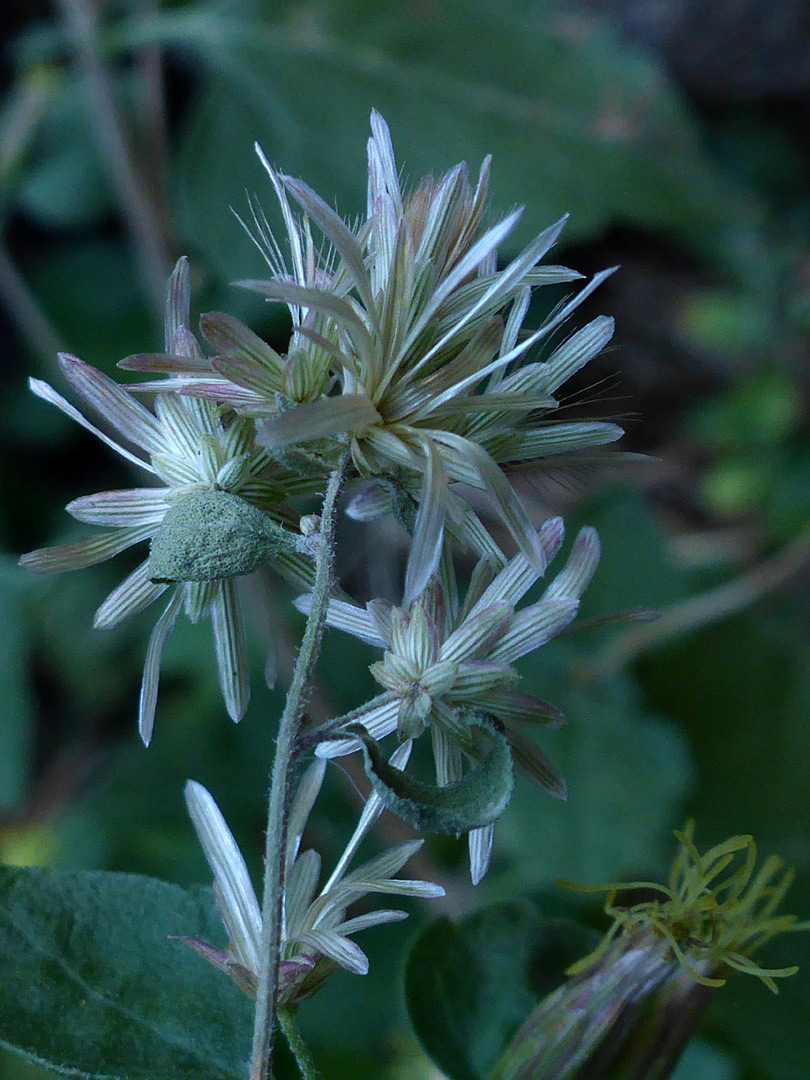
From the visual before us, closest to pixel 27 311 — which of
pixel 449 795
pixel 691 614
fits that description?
pixel 691 614

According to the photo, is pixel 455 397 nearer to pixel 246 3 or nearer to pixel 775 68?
pixel 246 3

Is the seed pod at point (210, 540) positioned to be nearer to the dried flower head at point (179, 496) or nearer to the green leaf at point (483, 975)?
the dried flower head at point (179, 496)

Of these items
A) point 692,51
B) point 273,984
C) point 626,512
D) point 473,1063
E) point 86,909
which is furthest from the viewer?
point 692,51

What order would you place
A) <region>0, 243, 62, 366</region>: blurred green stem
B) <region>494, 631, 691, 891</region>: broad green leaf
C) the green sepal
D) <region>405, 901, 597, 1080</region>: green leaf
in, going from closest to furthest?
1. the green sepal
2. <region>405, 901, 597, 1080</region>: green leaf
3. <region>494, 631, 691, 891</region>: broad green leaf
4. <region>0, 243, 62, 366</region>: blurred green stem

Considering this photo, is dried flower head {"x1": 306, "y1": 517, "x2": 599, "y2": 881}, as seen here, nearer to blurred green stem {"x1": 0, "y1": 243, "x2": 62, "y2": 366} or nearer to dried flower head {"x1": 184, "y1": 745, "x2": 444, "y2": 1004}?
dried flower head {"x1": 184, "y1": 745, "x2": 444, "y2": 1004}

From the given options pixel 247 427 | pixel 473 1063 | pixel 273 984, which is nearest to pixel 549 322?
pixel 247 427

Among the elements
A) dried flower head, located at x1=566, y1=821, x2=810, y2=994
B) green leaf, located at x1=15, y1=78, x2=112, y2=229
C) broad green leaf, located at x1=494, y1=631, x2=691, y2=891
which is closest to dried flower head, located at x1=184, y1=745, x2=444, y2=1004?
dried flower head, located at x1=566, y1=821, x2=810, y2=994

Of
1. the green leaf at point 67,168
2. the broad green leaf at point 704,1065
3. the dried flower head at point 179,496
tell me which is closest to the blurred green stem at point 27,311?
the green leaf at point 67,168
